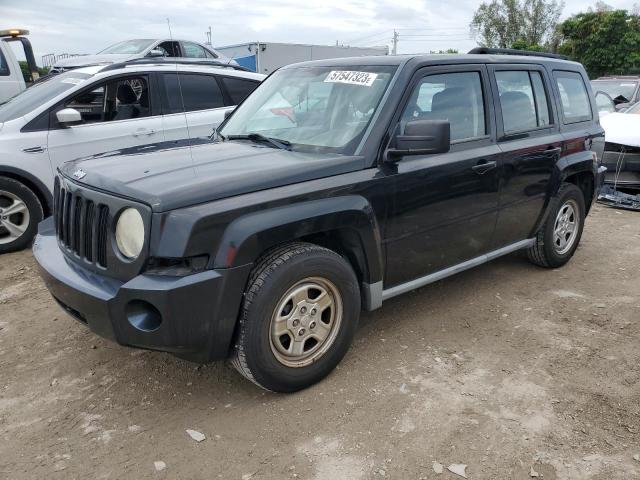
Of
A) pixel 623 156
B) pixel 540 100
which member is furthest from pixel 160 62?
pixel 623 156

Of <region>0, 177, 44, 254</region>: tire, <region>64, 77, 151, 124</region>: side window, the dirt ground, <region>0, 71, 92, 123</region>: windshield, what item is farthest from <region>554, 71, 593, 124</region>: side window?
<region>0, 177, 44, 254</region>: tire

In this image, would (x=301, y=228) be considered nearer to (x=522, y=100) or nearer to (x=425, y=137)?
(x=425, y=137)

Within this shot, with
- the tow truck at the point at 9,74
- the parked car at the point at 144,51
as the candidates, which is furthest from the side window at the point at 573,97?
the parked car at the point at 144,51

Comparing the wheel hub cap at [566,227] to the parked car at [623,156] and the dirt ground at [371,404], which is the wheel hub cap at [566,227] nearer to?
the dirt ground at [371,404]

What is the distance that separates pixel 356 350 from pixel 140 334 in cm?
149

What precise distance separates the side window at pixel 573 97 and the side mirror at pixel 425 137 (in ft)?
7.20

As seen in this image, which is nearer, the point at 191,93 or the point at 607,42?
the point at 191,93

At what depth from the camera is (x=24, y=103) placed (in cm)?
580

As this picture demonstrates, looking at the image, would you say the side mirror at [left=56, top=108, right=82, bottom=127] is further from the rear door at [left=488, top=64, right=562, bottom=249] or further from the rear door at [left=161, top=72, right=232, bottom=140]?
the rear door at [left=488, top=64, right=562, bottom=249]

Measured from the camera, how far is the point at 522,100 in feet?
14.3

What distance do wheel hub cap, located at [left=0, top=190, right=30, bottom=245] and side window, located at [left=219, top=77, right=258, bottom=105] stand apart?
2.67 metres

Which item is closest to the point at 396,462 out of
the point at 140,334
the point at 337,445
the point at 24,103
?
the point at 337,445

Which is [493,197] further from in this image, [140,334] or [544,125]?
[140,334]

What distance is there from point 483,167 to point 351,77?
43.3 inches
